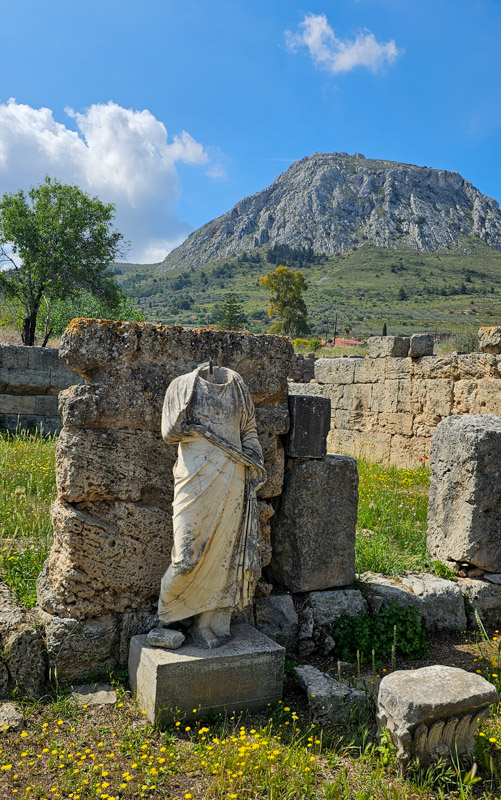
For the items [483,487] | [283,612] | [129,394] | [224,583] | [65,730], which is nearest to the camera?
[65,730]

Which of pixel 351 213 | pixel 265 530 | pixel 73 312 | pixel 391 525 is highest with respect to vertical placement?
pixel 351 213

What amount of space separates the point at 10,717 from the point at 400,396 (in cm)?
858

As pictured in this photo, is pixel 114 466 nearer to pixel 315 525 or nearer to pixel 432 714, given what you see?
pixel 315 525

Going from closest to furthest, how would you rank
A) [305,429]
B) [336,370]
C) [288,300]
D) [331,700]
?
[331,700], [305,429], [336,370], [288,300]

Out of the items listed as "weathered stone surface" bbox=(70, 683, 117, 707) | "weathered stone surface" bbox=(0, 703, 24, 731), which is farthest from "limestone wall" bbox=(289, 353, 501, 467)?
"weathered stone surface" bbox=(0, 703, 24, 731)

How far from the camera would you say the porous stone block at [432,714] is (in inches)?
122

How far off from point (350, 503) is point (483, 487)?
1.28 metres

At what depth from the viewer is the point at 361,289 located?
5728 centimetres

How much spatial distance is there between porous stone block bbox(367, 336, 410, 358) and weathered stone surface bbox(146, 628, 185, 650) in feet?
26.0

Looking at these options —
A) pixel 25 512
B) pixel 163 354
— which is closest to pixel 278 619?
pixel 163 354

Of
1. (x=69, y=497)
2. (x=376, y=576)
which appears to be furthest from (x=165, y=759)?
(x=376, y=576)

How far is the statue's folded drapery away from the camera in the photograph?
351 centimetres

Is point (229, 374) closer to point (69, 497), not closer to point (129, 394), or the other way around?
point (129, 394)

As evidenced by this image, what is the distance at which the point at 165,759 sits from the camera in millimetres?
3104
